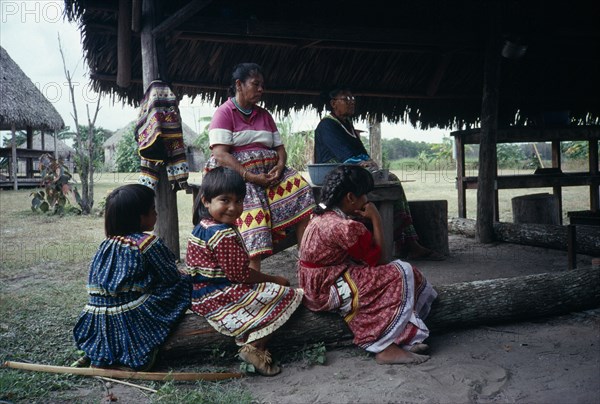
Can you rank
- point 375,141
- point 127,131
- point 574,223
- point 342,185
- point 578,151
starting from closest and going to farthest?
point 342,185
point 574,223
point 375,141
point 578,151
point 127,131

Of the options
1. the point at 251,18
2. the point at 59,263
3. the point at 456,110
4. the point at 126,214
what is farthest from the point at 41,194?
the point at 126,214

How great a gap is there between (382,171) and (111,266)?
252cm

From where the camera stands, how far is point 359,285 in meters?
2.79

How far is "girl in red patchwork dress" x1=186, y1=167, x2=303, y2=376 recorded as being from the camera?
257cm

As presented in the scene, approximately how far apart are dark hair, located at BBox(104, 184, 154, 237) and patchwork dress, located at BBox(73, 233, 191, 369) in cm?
4

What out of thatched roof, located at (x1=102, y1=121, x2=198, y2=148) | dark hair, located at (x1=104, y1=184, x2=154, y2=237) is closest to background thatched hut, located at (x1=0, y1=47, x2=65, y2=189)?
thatched roof, located at (x1=102, y1=121, x2=198, y2=148)

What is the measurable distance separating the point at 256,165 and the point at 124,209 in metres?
1.45

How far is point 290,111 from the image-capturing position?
23.1 feet

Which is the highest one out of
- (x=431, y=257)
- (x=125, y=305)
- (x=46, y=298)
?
(x=125, y=305)

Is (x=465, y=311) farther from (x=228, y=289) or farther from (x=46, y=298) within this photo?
(x=46, y=298)

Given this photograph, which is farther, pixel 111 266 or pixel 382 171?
pixel 382 171

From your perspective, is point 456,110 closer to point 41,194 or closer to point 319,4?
point 319,4

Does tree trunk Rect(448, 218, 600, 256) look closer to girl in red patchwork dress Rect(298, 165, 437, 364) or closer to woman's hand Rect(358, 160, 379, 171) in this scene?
woman's hand Rect(358, 160, 379, 171)

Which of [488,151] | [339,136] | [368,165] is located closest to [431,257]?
[368,165]
